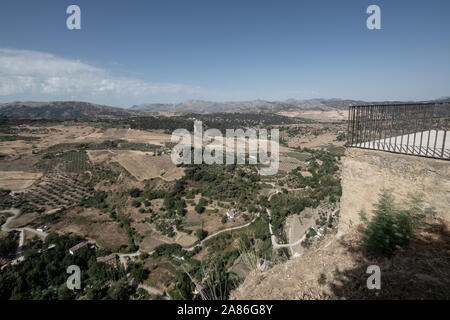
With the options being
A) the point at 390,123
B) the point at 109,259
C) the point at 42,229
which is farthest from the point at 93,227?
the point at 390,123

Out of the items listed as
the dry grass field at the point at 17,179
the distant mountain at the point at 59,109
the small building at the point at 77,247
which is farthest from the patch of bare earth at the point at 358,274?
the distant mountain at the point at 59,109

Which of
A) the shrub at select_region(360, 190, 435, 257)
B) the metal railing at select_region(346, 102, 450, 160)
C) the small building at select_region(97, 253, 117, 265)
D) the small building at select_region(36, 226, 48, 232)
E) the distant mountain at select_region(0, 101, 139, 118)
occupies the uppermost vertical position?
the distant mountain at select_region(0, 101, 139, 118)

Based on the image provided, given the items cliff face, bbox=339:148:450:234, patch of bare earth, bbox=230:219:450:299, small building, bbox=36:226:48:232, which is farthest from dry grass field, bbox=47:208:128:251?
cliff face, bbox=339:148:450:234

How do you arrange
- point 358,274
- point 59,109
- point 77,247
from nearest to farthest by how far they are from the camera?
1. point 358,274
2. point 77,247
3. point 59,109

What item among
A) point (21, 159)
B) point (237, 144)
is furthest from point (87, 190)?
point (237, 144)

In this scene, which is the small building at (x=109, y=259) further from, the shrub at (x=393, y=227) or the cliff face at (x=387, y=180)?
the shrub at (x=393, y=227)

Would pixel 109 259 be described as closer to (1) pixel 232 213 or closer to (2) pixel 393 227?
(1) pixel 232 213

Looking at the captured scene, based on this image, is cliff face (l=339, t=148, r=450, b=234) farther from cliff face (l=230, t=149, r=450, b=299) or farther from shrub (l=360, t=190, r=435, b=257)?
shrub (l=360, t=190, r=435, b=257)
